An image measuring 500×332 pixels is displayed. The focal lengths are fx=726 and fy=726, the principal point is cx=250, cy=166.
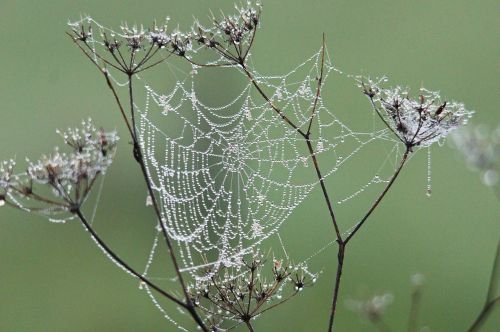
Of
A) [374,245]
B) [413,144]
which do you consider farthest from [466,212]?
[413,144]

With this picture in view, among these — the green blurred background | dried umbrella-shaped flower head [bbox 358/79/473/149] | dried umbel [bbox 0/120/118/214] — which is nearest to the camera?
dried umbel [bbox 0/120/118/214]

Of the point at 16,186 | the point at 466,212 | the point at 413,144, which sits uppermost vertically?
the point at 466,212

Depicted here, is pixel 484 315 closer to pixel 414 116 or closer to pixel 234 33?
pixel 414 116

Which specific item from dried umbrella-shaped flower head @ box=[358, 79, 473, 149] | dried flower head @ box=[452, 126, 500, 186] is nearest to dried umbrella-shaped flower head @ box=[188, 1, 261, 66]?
dried umbrella-shaped flower head @ box=[358, 79, 473, 149]

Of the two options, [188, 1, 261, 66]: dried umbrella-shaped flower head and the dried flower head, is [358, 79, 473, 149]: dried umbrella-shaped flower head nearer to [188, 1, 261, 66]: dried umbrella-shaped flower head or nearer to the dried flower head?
the dried flower head

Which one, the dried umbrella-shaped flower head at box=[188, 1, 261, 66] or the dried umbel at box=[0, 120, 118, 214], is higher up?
the dried umbrella-shaped flower head at box=[188, 1, 261, 66]

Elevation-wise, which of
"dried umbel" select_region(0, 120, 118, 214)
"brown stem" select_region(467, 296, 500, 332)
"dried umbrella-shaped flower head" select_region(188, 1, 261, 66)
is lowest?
"brown stem" select_region(467, 296, 500, 332)

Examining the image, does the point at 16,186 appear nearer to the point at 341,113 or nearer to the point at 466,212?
the point at 341,113
